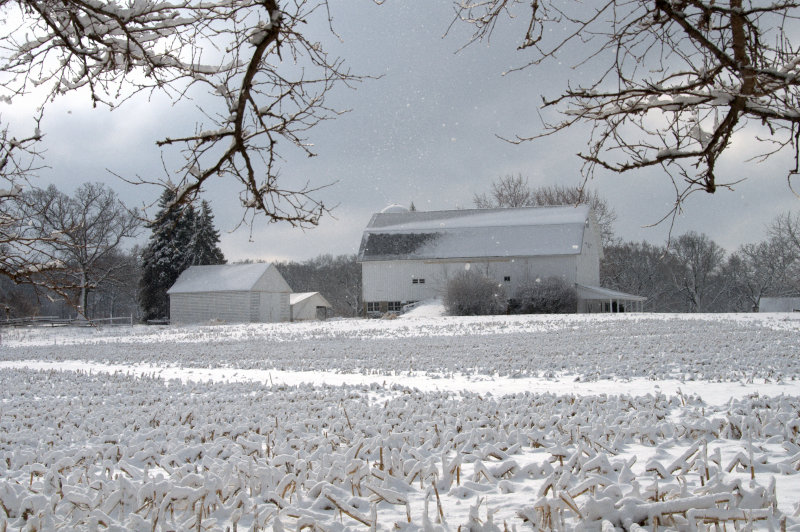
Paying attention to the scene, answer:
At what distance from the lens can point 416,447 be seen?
514cm

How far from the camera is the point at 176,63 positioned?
186 inches

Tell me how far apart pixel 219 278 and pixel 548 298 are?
24.9 meters

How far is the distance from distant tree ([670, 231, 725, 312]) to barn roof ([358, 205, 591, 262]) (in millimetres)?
19723

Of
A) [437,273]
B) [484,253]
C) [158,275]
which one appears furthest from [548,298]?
[158,275]

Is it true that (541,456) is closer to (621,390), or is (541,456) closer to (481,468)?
(481,468)

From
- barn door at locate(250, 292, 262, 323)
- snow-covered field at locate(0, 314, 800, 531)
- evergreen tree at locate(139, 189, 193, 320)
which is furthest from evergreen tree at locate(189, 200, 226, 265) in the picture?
snow-covered field at locate(0, 314, 800, 531)

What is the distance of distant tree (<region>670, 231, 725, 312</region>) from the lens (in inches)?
2261

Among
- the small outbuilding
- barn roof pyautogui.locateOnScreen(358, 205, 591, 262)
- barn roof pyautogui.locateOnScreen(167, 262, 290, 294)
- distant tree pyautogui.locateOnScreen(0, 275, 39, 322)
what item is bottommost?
the small outbuilding

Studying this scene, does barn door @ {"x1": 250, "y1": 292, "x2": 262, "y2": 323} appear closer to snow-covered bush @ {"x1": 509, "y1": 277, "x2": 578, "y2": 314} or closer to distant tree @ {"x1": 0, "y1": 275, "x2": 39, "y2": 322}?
distant tree @ {"x1": 0, "y1": 275, "x2": 39, "y2": 322}

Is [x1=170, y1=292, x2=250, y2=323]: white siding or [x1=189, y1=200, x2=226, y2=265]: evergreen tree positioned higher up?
[x1=189, y1=200, x2=226, y2=265]: evergreen tree

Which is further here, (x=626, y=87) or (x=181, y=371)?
(x=181, y=371)

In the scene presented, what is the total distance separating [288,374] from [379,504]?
→ 28.3 ft

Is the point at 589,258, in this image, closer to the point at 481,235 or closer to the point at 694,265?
the point at 481,235

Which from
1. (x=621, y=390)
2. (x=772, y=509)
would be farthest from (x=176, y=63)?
(x=621, y=390)
